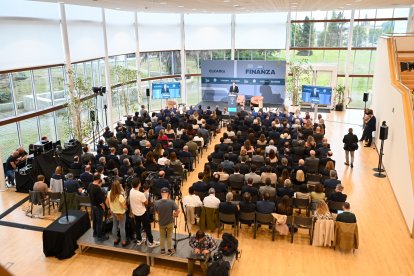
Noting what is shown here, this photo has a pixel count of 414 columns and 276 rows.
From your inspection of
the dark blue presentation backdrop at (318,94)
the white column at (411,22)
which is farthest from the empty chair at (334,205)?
the white column at (411,22)

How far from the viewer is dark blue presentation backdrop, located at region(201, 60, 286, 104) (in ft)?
67.6

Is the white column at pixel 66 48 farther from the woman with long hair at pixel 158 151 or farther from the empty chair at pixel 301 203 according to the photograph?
the empty chair at pixel 301 203

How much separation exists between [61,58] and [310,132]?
1012 centimetres

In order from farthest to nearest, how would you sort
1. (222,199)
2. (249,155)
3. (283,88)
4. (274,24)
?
(274,24) → (283,88) → (249,155) → (222,199)

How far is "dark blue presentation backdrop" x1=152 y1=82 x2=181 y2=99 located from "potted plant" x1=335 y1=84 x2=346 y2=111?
9.82m

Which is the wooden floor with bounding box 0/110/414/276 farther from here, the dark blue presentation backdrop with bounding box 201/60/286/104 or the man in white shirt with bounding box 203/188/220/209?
the dark blue presentation backdrop with bounding box 201/60/286/104

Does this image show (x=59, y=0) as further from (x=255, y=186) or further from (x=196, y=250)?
(x=196, y=250)

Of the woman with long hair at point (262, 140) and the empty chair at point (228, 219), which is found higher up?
the woman with long hair at point (262, 140)

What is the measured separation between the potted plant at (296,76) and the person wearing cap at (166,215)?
674 inches

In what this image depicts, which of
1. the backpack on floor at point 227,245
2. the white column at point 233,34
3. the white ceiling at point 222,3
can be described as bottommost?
the backpack on floor at point 227,245

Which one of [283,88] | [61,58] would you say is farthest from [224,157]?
[283,88]

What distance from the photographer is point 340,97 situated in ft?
75.0

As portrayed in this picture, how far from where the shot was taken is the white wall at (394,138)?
31.2 feet

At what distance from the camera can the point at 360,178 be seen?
40.1 ft
